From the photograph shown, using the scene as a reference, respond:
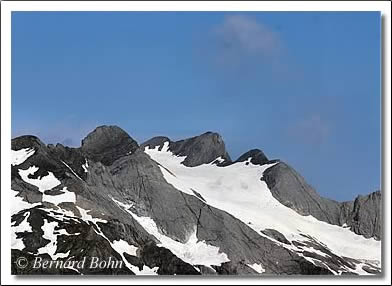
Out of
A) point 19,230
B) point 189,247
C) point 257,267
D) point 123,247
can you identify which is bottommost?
point 257,267

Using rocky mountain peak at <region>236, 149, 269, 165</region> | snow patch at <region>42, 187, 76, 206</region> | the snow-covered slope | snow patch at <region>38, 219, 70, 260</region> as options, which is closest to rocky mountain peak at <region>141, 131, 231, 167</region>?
the snow-covered slope

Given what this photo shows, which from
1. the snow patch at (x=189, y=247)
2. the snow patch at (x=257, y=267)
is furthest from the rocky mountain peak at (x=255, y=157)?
the snow patch at (x=257, y=267)

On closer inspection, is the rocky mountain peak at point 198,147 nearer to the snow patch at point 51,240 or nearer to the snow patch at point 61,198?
the snow patch at point 61,198

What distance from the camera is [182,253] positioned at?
175 ft

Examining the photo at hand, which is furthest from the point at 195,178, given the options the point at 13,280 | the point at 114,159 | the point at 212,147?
the point at 13,280

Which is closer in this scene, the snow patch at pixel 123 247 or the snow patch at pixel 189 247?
the snow patch at pixel 123 247

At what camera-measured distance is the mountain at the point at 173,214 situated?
47.8 m

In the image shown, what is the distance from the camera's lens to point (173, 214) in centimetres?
6669

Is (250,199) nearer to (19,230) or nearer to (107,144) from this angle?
(107,144)

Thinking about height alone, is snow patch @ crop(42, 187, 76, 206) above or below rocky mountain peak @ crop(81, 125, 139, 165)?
below

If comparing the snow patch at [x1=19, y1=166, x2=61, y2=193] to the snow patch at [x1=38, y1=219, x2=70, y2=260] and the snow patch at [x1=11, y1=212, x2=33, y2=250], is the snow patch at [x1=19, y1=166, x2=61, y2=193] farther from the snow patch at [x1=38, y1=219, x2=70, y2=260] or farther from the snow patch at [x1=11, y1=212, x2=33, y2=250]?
the snow patch at [x1=11, y1=212, x2=33, y2=250]

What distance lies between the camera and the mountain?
47.8 meters

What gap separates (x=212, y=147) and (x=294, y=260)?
17.2m

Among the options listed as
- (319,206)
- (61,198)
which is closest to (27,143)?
(61,198)
